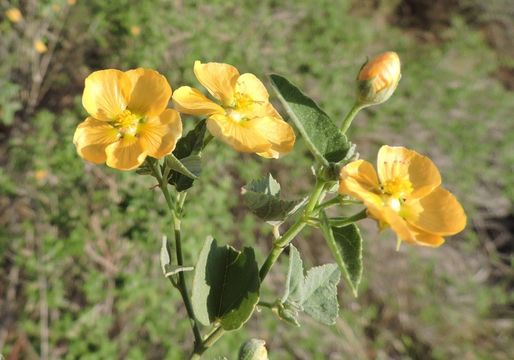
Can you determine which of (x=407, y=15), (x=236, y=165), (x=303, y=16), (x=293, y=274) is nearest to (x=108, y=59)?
(x=236, y=165)

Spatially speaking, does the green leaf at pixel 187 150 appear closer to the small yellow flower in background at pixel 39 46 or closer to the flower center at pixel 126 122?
the flower center at pixel 126 122

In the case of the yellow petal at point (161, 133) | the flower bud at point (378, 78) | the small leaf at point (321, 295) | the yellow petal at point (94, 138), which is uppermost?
the flower bud at point (378, 78)

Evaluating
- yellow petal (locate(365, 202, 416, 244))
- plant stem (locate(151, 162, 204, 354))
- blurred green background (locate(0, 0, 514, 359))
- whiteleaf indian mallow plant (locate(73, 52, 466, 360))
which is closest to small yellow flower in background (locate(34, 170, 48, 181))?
blurred green background (locate(0, 0, 514, 359))

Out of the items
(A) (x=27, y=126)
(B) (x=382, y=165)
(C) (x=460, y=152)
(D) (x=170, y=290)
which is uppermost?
(B) (x=382, y=165)

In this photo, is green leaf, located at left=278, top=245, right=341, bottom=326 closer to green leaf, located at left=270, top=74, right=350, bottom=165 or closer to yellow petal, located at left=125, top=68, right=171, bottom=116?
green leaf, located at left=270, top=74, right=350, bottom=165

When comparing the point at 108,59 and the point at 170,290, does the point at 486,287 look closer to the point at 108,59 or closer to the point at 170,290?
the point at 170,290

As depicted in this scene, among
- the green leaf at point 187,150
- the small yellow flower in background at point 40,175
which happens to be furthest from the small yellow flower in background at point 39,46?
the green leaf at point 187,150

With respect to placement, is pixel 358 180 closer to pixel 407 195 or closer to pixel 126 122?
pixel 407 195
